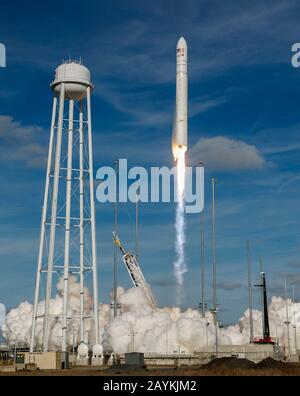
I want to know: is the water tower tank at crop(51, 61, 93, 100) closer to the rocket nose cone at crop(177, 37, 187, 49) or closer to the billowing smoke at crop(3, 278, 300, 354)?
the rocket nose cone at crop(177, 37, 187, 49)

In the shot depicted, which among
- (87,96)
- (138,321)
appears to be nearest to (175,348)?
(138,321)

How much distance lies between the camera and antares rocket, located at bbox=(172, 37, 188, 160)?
9106cm

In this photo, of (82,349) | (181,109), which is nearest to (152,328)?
(82,349)

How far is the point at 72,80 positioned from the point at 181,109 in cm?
1442

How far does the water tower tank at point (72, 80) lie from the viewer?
93000mm

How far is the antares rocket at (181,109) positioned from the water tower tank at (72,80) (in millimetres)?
11523

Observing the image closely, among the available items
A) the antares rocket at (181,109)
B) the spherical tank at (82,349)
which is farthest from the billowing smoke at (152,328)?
the antares rocket at (181,109)

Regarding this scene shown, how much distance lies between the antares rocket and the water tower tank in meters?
11.5

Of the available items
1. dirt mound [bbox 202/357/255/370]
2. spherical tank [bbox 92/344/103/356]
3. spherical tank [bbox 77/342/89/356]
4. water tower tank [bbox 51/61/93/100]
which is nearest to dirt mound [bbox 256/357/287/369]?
dirt mound [bbox 202/357/255/370]

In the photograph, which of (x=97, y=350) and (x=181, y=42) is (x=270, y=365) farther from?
(x=181, y=42)

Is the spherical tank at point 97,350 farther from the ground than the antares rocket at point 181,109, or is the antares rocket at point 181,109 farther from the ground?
the antares rocket at point 181,109

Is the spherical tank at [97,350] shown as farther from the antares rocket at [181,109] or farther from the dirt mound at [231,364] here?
the antares rocket at [181,109]

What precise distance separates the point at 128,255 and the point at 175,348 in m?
21.5
